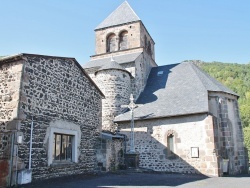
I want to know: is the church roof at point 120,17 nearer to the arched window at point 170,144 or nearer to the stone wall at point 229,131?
the stone wall at point 229,131

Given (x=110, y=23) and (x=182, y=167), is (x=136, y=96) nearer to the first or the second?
(x=182, y=167)

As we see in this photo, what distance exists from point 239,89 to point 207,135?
5327cm

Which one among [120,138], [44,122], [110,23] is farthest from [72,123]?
[110,23]

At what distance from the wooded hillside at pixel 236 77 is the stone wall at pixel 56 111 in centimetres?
4462

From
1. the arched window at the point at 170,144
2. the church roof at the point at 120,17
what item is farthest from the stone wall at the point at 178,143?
the church roof at the point at 120,17

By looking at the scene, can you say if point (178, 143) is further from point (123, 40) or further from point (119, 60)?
point (123, 40)

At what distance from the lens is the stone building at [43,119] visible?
8.01 metres

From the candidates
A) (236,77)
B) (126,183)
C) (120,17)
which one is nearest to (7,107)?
(126,183)

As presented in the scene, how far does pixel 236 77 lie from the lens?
221 feet

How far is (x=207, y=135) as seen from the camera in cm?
1309

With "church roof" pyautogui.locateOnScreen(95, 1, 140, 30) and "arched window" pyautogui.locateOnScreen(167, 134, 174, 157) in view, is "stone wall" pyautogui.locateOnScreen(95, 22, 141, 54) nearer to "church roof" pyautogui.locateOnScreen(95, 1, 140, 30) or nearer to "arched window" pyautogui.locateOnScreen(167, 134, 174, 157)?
"church roof" pyautogui.locateOnScreen(95, 1, 140, 30)

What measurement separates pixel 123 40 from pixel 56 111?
45.6ft

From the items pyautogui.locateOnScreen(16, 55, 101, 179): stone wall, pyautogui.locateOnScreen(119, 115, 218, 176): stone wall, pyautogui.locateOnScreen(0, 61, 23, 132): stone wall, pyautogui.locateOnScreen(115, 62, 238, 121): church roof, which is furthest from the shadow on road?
pyautogui.locateOnScreen(115, 62, 238, 121): church roof

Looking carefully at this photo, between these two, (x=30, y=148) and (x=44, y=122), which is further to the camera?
(x=44, y=122)
